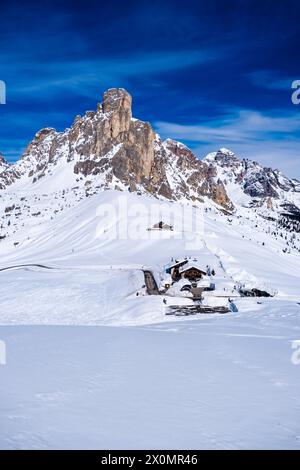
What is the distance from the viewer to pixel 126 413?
8.67 metres

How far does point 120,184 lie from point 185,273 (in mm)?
146538

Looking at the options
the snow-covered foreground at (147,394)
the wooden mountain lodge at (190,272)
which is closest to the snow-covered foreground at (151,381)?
the snow-covered foreground at (147,394)

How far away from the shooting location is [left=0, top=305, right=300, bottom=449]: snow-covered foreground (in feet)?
25.0

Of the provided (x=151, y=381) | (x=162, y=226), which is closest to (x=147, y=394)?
(x=151, y=381)

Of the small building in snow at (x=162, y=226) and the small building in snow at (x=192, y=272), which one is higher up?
the small building in snow at (x=162, y=226)

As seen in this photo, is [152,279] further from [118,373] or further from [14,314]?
[118,373]

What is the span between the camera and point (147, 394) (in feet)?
32.7

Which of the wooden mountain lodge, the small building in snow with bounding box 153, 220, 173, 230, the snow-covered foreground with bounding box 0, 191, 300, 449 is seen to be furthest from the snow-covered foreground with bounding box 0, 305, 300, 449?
the small building in snow with bounding box 153, 220, 173, 230

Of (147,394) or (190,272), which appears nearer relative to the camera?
(147,394)

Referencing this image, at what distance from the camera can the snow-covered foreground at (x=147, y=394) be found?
7609 millimetres

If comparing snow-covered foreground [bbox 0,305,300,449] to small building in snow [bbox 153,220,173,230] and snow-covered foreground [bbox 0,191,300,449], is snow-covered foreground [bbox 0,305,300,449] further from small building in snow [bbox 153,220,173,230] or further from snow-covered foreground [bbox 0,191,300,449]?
small building in snow [bbox 153,220,173,230]

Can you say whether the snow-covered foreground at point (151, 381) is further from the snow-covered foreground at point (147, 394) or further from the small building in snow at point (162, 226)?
the small building in snow at point (162, 226)

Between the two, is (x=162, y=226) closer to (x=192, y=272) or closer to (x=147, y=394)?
(x=192, y=272)

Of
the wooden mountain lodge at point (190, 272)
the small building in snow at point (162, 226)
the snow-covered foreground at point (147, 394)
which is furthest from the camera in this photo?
the small building in snow at point (162, 226)
